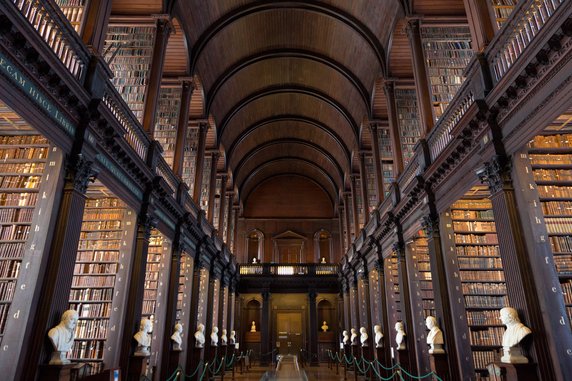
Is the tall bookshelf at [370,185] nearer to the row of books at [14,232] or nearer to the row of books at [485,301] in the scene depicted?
the row of books at [485,301]

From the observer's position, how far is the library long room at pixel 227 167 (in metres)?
4.07

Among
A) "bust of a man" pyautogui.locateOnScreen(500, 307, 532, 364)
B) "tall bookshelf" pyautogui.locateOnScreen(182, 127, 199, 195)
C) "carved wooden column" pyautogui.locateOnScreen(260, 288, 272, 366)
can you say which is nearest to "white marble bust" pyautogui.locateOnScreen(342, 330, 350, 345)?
"carved wooden column" pyautogui.locateOnScreen(260, 288, 272, 366)

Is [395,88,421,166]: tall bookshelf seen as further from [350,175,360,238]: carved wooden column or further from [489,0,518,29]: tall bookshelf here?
[350,175,360,238]: carved wooden column

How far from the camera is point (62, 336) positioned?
4.21 m

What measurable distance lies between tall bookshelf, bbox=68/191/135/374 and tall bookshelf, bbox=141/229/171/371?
101cm

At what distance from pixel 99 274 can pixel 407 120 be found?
26.6 feet

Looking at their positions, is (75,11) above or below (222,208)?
below

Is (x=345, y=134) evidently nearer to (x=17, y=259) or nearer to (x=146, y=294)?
(x=146, y=294)

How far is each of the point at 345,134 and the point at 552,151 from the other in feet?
37.2

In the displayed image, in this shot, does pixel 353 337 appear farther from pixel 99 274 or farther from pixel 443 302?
pixel 99 274

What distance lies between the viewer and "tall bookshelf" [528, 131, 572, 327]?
15.7ft

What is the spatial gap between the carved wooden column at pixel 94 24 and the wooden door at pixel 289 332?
57.3ft

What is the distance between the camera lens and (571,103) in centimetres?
362

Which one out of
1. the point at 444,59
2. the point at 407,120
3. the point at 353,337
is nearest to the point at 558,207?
the point at 444,59
